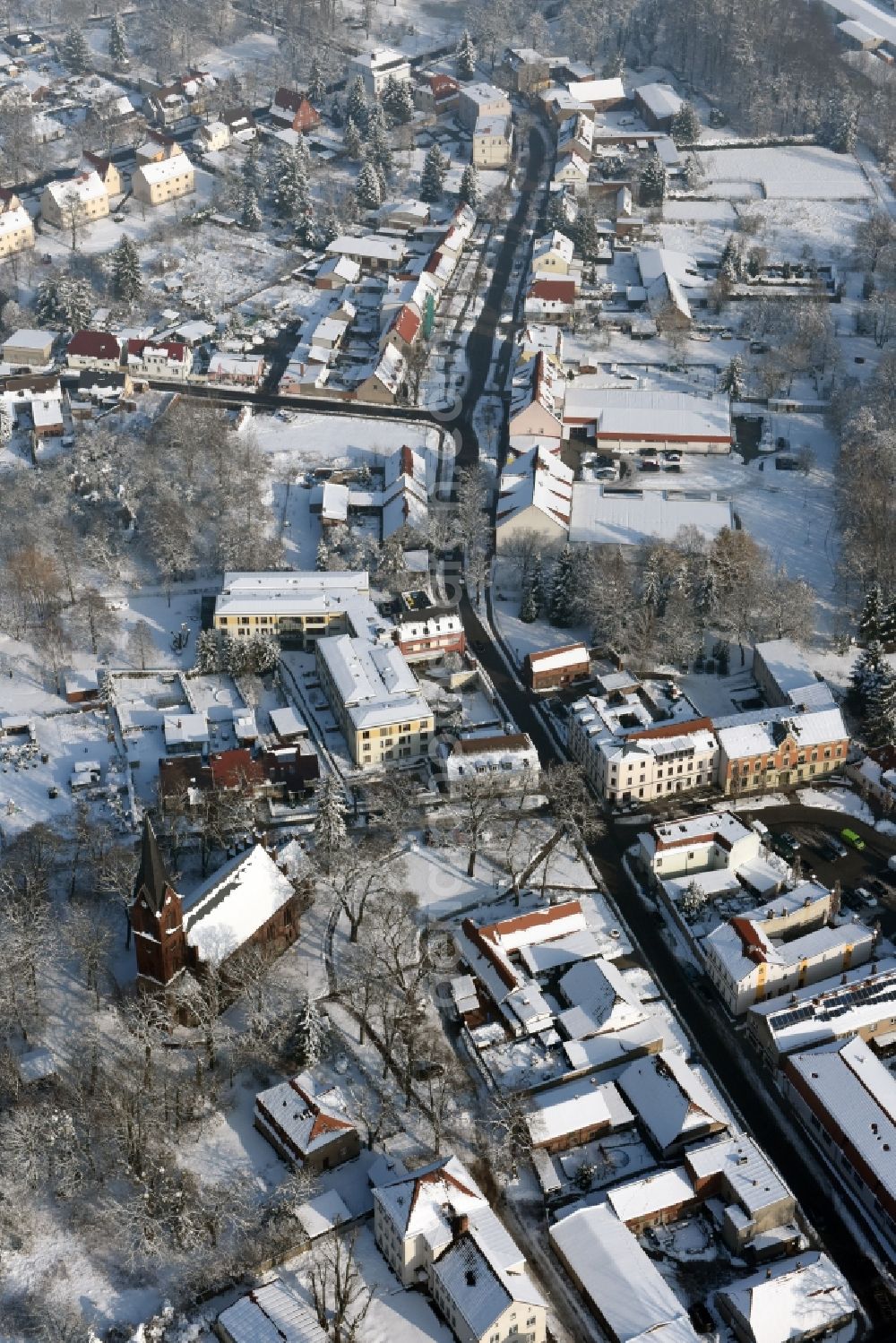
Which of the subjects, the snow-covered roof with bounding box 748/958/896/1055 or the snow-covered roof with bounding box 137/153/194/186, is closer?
the snow-covered roof with bounding box 748/958/896/1055

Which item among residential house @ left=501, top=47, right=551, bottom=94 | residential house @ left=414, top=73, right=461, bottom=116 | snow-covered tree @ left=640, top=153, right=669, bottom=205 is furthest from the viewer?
residential house @ left=501, top=47, right=551, bottom=94

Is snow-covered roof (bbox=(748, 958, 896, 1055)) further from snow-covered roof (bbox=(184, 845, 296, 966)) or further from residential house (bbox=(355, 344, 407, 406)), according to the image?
residential house (bbox=(355, 344, 407, 406))

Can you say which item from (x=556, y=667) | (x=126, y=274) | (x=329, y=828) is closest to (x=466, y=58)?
(x=126, y=274)

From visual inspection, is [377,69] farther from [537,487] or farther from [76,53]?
[537,487]

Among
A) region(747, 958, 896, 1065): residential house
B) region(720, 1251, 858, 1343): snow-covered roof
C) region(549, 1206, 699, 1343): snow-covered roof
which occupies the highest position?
region(747, 958, 896, 1065): residential house

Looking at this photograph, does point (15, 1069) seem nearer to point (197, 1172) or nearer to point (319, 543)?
point (197, 1172)

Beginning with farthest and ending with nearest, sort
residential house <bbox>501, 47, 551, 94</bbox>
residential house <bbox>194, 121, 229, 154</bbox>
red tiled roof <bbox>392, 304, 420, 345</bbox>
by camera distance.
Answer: residential house <bbox>501, 47, 551, 94</bbox> → residential house <bbox>194, 121, 229, 154</bbox> → red tiled roof <bbox>392, 304, 420, 345</bbox>

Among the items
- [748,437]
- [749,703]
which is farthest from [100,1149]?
[748,437]

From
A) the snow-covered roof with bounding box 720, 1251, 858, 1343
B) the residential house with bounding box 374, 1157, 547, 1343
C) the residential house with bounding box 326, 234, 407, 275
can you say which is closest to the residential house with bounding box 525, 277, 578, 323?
the residential house with bounding box 326, 234, 407, 275
